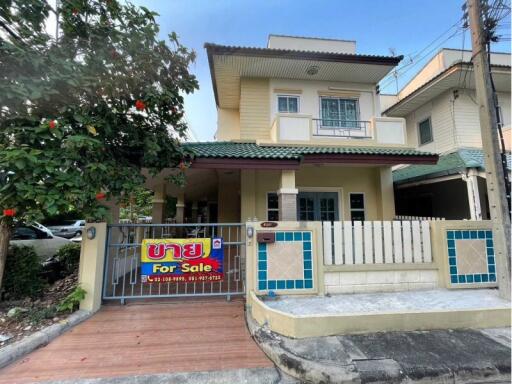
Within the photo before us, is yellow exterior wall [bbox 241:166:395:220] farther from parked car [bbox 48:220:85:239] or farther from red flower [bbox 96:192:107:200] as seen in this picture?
parked car [bbox 48:220:85:239]

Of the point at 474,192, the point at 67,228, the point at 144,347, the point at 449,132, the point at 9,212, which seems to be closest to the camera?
the point at 144,347

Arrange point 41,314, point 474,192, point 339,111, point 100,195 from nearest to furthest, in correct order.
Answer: point 41,314 < point 100,195 < point 474,192 < point 339,111

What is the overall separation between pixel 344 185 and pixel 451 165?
3.33m

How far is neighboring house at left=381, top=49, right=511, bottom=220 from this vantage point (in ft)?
27.5

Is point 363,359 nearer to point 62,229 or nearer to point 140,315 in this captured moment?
point 140,315

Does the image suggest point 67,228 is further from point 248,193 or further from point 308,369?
point 308,369

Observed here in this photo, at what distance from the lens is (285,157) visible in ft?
20.3

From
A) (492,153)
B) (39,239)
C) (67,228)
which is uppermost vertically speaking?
(492,153)

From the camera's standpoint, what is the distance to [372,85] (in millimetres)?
9633

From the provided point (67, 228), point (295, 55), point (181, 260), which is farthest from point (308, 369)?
point (67, 228)

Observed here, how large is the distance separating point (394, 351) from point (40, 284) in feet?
20.8

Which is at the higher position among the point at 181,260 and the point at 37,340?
the point at 181,260

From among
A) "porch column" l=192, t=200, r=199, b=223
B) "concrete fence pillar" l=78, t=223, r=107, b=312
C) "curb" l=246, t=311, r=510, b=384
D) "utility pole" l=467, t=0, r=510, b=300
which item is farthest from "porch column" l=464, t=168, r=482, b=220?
"porch column" l=192, t=200, r=199, b=223

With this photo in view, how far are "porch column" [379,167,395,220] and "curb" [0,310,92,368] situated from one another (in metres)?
8.68
